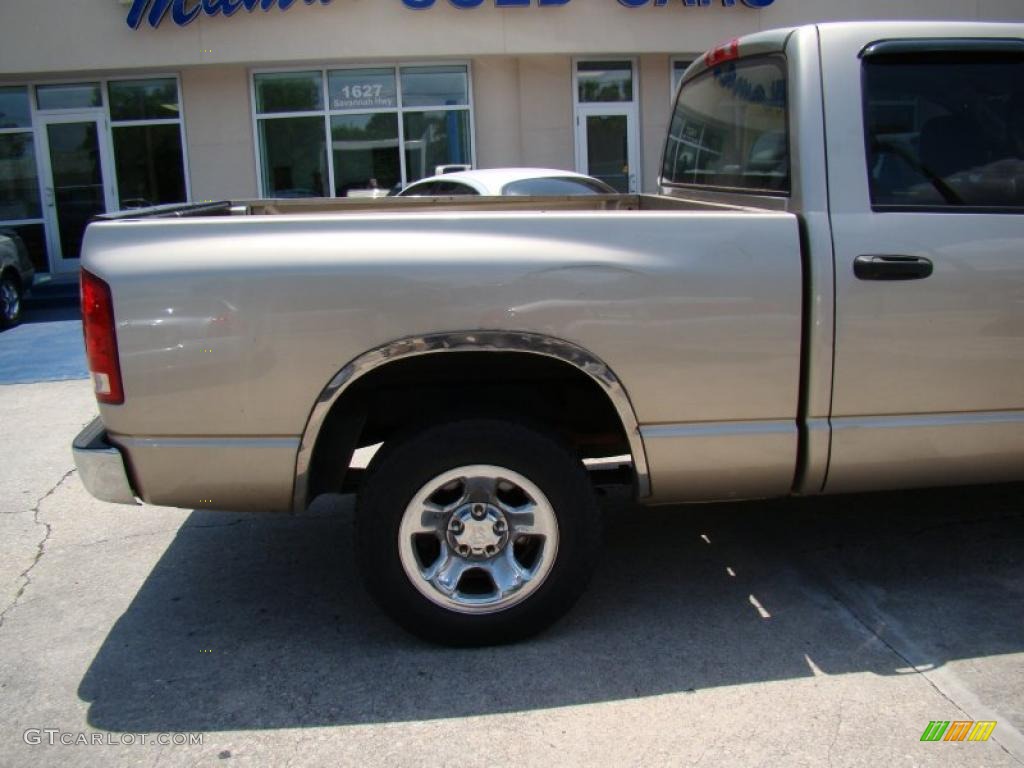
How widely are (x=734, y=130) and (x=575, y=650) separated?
89.5 inches

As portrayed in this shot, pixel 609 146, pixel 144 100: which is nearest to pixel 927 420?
pixel 609 146

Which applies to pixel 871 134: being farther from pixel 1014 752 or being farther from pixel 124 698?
pixel 124 698

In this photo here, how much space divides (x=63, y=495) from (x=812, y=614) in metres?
4.07

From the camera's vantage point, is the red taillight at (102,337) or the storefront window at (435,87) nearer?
the red taillight at (102,337)

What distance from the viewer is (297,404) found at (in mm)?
3193

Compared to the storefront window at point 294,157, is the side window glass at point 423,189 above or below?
below

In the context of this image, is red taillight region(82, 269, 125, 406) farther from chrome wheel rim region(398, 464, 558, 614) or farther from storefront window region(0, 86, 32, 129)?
storefront window region(0, 86, 32, 129)

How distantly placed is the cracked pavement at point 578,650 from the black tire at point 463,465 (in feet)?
0.44

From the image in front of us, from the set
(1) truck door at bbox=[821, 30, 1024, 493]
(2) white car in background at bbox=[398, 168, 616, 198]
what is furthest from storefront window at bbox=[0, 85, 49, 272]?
(1) truck door at bbox=[821, 30, 1024, 493]

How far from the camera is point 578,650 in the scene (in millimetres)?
3488

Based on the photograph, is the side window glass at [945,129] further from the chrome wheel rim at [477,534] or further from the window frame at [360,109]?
the window frame at [360,109]

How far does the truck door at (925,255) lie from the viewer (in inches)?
131

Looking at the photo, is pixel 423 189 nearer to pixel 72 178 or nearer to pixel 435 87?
pixel 435 87

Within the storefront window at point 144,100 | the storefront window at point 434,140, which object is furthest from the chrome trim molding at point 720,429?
the storefront window at point 144,100
